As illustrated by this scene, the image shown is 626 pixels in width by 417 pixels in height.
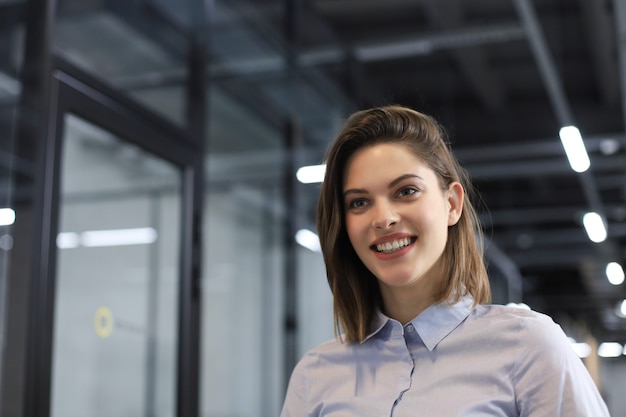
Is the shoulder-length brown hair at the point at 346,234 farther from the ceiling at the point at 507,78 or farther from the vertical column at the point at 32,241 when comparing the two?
the vertical column at the point at 32,241

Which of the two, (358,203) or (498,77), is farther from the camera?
(498,77)

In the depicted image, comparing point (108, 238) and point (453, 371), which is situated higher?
point (108, 238)

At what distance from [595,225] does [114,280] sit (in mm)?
7927

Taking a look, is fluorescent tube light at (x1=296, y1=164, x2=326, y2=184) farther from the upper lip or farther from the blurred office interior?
the upper lip

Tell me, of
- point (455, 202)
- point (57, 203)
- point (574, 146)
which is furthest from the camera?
point (574, 146)

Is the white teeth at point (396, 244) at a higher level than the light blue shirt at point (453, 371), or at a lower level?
higher

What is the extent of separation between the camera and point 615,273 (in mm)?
14648

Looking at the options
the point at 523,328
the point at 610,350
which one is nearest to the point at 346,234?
the point at 523,328

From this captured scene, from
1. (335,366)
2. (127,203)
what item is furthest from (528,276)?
(335,366)

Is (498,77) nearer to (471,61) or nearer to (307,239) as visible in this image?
(471,61)

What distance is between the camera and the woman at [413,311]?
116 centimetres

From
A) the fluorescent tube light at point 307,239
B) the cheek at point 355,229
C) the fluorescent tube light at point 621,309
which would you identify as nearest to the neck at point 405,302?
the cheek at point 355,229

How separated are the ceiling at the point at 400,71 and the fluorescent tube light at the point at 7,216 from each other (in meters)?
0.65

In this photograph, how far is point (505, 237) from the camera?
41.6ft
